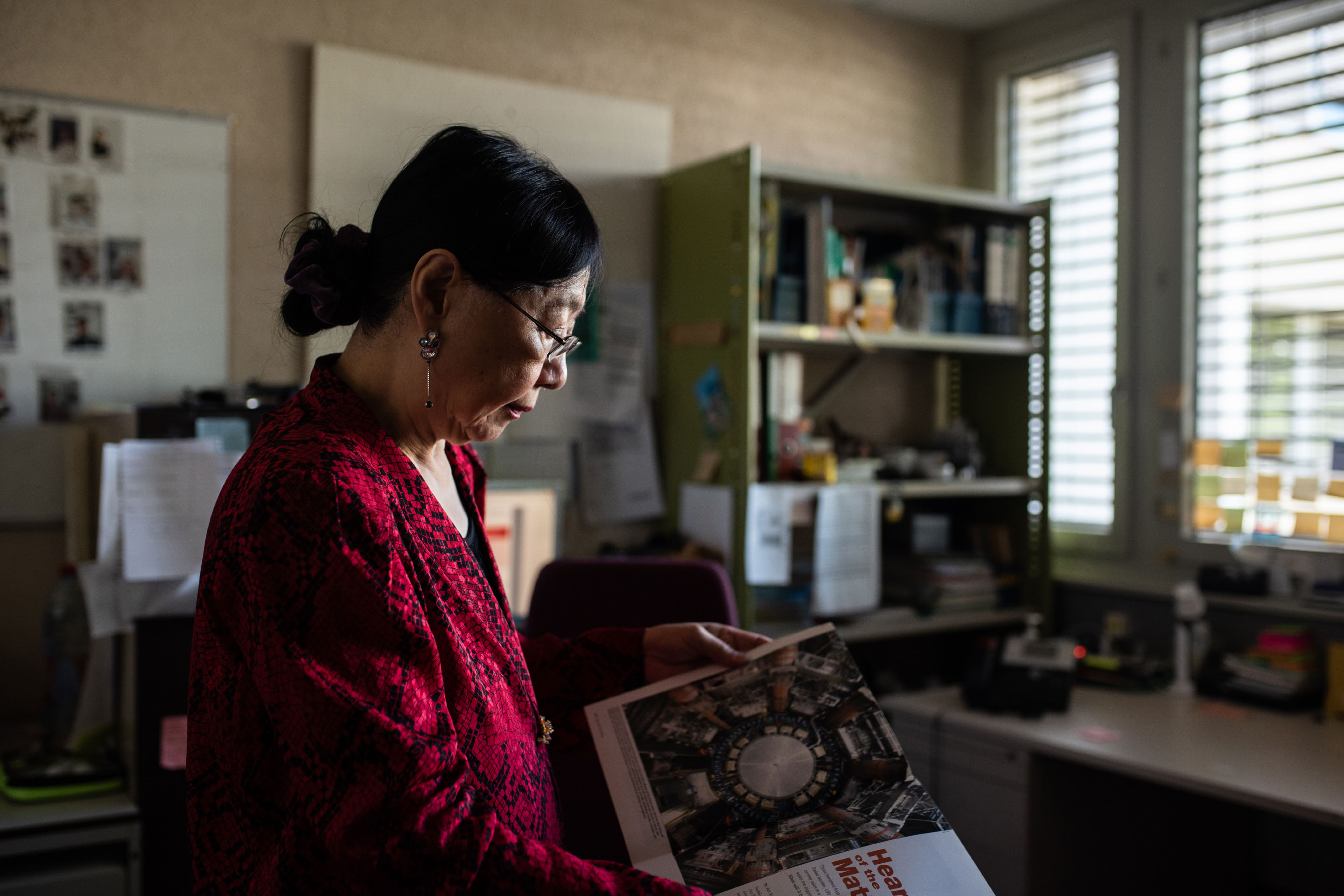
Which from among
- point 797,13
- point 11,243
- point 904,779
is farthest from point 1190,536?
point 11,243

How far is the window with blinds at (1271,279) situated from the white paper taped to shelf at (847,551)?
946 mm

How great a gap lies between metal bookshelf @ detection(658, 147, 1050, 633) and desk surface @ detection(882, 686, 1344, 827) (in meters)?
0.53

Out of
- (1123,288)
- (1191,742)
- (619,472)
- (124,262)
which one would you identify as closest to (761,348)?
(619,472)

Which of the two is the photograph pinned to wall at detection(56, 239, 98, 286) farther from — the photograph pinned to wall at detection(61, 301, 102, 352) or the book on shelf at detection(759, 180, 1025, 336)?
the book on shelf at detection(759, 180, 1025, 336)

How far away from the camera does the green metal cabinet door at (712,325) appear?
2436 millimetres

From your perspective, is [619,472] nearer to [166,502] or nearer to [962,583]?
[962,583]

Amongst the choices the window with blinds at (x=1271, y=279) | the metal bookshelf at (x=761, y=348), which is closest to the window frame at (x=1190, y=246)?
the window with blinds at (x=1271, y=279)

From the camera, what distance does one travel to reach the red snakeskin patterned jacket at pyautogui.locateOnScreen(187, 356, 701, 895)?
701 millimetres

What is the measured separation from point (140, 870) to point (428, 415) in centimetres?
130

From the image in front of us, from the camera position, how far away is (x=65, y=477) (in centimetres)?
206

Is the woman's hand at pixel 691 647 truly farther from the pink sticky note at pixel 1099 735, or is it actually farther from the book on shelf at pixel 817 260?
the book on shelf at pixel 817 260

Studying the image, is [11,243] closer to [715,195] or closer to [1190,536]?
[715,195]

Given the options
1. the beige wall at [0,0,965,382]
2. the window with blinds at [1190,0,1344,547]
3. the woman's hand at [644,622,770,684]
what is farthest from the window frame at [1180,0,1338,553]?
the woman's hand at [644,622,770,684]

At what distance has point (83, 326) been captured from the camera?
212 cm
